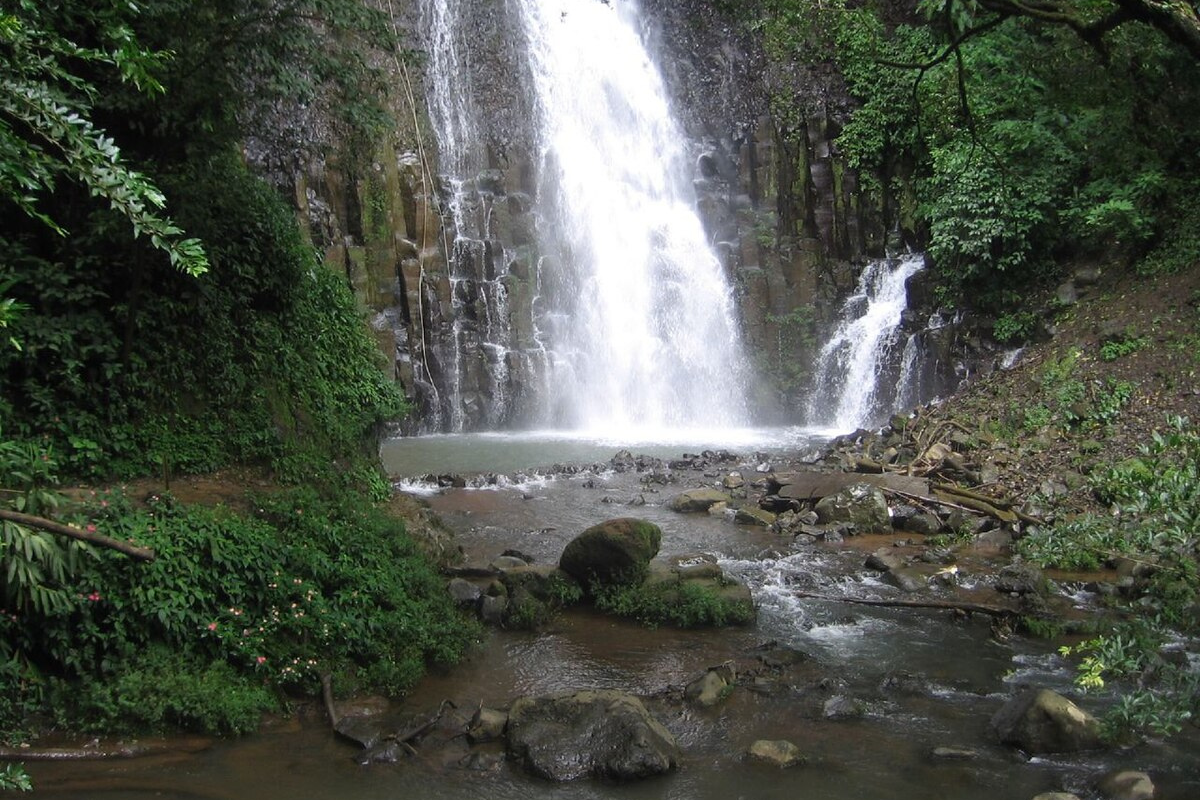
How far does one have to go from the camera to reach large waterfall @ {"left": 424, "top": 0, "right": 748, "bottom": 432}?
2100cm

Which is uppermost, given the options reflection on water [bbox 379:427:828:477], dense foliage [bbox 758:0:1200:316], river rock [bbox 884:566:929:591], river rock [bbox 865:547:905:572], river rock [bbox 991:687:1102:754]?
dense foliage [bbox 758:0:1200:316]

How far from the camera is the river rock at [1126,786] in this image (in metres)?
5.04

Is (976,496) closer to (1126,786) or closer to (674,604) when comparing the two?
(674,604)

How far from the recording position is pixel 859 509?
37.6ft

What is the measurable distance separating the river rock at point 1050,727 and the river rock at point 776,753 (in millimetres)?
1429

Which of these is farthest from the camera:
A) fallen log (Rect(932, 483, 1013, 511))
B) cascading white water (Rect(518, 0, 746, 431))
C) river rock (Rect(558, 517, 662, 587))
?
cascading white water (Rect(518, 0, 746, 431))

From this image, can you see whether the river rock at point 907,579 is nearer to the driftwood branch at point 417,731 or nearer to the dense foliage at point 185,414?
the dense foliage at point 185,414

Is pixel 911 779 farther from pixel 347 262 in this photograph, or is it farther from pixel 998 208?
pixel 347 262

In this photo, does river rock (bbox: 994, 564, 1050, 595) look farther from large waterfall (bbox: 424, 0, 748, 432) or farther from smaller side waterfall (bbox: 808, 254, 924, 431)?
large waterfall (bbox: 424, 0, 748, 432)

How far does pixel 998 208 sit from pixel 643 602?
13722mm

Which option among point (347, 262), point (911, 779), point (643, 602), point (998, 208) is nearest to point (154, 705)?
point (643, 602)

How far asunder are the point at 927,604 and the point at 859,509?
10.4 ft

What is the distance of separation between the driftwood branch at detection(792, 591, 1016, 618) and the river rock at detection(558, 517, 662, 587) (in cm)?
173

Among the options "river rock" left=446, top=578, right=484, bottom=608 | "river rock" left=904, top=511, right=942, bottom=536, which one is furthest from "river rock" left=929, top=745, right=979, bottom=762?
"river rock" left=904, top=511, right=942, bottom=536
